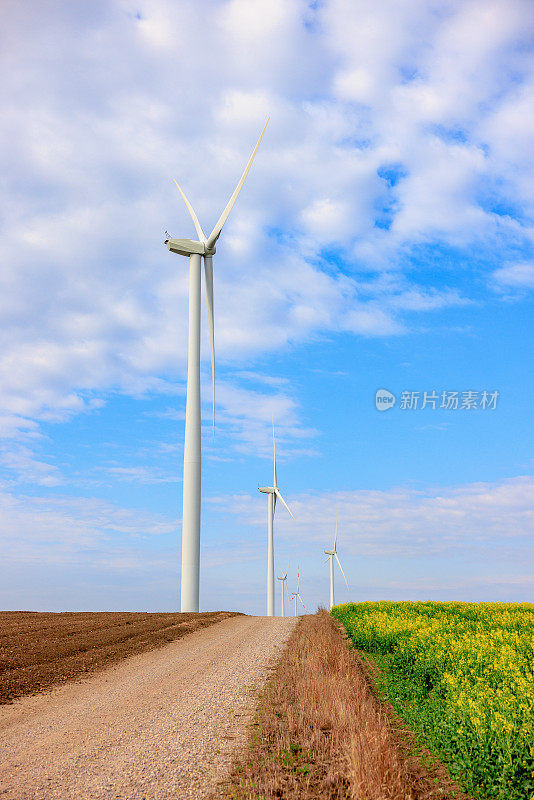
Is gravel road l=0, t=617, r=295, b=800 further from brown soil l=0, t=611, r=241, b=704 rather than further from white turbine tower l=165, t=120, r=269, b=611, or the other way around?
white turbine tower l=165, t=120, r=269, b=611

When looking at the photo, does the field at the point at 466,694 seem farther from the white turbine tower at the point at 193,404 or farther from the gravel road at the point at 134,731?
the white turbine tower at the point at 193,404

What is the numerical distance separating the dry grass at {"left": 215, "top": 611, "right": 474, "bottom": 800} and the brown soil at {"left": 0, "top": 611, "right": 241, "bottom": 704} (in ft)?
30.6

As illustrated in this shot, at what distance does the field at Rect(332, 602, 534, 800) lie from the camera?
9672mm

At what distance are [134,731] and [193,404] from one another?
35.2 meters

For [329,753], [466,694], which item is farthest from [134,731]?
[466,694]

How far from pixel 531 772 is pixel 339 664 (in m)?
10.3

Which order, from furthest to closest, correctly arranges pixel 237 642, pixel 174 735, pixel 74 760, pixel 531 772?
pixel 237 642, pixel 174 735, pixel 74 760, pixel 531 772

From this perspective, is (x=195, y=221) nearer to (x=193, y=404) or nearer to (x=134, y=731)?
(x=193, y=404)

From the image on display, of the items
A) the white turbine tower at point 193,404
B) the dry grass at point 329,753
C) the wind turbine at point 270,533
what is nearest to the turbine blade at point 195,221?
the white turbine tower at point 193,404

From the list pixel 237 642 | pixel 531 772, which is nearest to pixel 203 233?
pixel 237 642

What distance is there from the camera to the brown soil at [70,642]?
68.2ft

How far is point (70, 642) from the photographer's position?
27375 mm

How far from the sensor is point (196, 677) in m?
19.6

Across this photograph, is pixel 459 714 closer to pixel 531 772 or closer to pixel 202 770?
pixel 531 772
